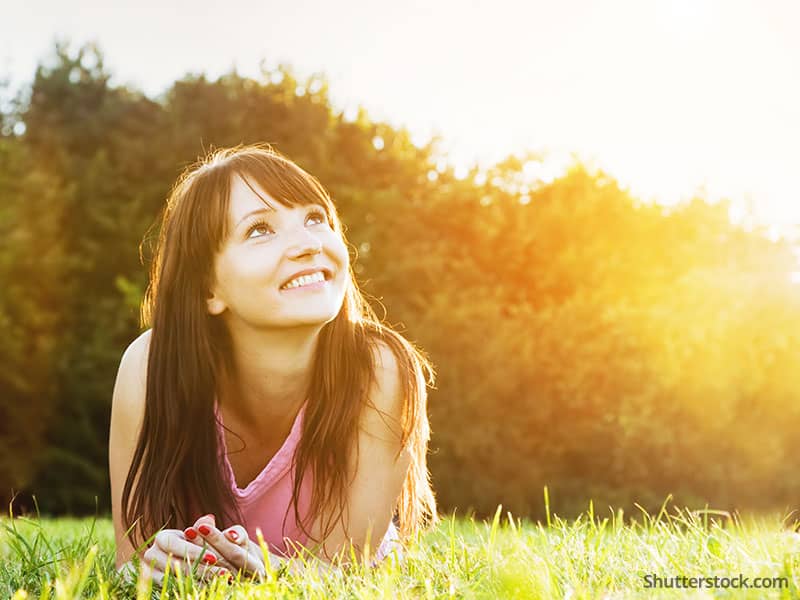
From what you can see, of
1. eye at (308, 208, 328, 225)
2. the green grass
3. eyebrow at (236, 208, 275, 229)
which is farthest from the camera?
eye at (308, 208, 328, 225)

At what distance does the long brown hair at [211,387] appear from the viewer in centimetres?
336

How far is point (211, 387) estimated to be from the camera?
3543mm

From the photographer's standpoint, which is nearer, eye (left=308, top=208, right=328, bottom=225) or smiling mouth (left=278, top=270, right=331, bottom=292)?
smiling mouth (left=278, top=270, right=331, bottom=292)

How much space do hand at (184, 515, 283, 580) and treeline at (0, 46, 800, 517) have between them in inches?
378

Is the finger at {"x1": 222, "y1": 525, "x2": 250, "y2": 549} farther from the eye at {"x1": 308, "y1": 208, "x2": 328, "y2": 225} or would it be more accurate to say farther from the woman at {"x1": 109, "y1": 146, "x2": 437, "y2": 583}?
the eye at {"x1": 308, "y1": 208, "x2": 328, "y2": 225}

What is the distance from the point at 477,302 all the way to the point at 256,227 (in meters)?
10.6

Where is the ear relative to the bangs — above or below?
below

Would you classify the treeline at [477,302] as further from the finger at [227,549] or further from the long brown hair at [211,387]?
the finger at [227,549]

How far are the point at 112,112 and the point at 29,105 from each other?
1742mm

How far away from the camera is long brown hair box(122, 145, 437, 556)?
3.36 meters

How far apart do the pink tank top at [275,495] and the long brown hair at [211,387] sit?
7cm

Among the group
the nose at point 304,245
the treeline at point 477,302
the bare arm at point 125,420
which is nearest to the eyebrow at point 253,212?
the nose at point 304,245

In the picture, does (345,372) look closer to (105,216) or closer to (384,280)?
(384,280)

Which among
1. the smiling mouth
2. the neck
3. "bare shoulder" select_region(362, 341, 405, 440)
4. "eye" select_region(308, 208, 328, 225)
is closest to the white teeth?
the smiling mouth
